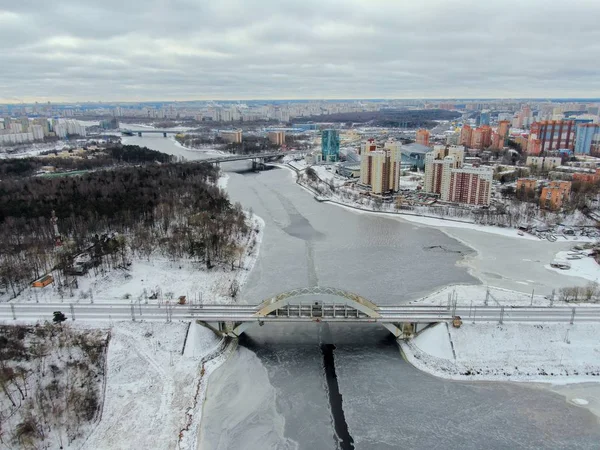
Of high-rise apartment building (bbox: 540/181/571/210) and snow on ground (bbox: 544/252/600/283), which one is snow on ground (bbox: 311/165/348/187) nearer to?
high-rise apartment building (bbox: 540/181/571/210)

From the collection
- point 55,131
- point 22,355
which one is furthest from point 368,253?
point 55,131

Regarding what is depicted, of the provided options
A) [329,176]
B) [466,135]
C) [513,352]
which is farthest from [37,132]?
[513,352]

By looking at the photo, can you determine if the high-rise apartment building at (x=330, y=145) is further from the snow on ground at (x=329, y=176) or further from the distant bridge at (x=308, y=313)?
the distant bridge at (x=308, y=313)

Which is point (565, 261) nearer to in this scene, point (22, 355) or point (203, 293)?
point (203, 293)

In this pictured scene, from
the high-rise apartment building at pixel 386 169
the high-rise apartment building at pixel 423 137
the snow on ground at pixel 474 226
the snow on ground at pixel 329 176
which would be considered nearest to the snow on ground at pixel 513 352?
the snow on ground at pixel 474 226

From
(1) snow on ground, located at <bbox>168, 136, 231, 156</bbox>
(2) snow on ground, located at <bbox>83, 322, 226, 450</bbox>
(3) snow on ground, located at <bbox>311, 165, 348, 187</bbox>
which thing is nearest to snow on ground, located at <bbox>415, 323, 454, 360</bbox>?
(2) snow on ground, located at <bbox>83, 322, 226, 450</bbox>

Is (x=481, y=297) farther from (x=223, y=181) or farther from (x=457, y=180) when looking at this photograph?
(x=223, y=181)
